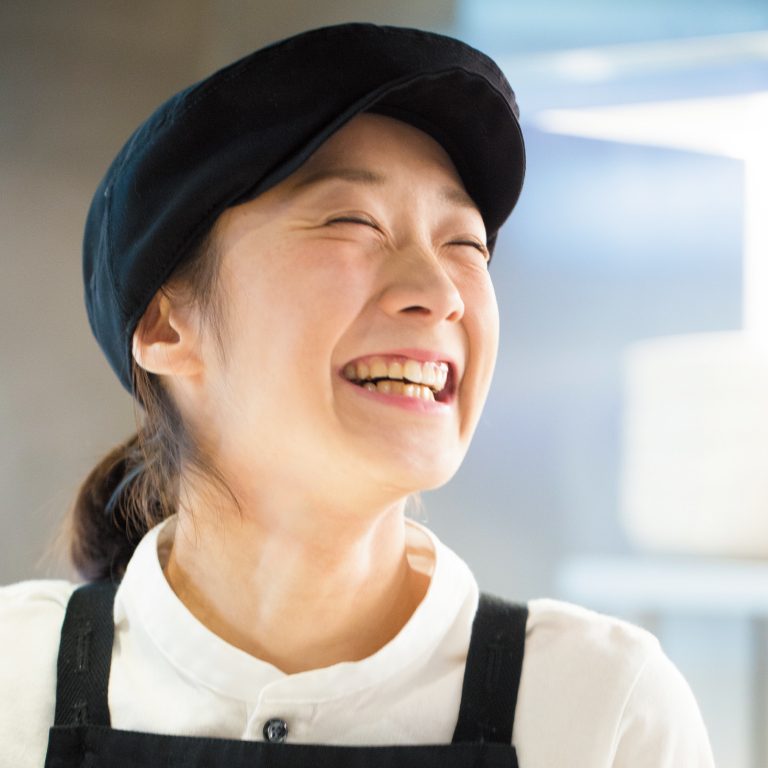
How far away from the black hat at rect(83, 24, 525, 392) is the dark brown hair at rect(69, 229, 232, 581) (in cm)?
7

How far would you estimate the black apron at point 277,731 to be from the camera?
2.22ft

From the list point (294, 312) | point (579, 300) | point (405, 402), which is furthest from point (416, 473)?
point (579, 300)

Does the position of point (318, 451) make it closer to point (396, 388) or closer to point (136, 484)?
point (396, 388)

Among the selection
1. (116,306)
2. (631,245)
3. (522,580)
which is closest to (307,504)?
(116,306)

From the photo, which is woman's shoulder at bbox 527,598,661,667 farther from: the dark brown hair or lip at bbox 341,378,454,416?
the dark brown hair

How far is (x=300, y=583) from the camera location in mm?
760

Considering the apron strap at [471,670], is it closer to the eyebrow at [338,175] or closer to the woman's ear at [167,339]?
the woman's ear at [167,339]

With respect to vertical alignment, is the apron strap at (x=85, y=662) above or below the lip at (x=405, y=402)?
below

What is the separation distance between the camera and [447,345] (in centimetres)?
70

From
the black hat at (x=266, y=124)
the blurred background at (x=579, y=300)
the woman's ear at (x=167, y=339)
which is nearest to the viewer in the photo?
the black hat at (x=266, y=124)

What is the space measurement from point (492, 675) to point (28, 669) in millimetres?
480

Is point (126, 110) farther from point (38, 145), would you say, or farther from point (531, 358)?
point (531, 358)

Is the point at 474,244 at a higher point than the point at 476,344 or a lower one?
higher

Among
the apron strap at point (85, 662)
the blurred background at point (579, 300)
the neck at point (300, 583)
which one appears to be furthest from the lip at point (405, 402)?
the blurred background at point (579, 300)
